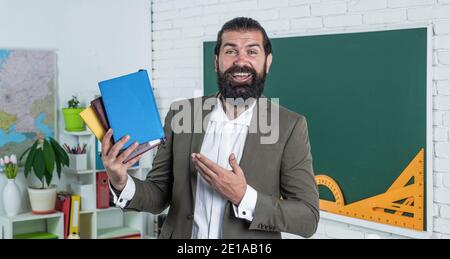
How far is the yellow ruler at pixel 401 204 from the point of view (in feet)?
8.42

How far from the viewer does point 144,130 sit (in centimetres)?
133

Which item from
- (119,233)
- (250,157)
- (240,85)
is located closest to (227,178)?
(250,157)

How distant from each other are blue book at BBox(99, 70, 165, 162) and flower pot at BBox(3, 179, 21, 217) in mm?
2373

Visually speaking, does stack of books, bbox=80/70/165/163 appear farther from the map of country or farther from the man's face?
the map of country

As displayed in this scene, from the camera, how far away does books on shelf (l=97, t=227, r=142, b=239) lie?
3.90 meters

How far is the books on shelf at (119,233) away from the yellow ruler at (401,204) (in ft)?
5.73

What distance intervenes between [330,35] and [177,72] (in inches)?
55.0

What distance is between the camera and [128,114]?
133 centimetres

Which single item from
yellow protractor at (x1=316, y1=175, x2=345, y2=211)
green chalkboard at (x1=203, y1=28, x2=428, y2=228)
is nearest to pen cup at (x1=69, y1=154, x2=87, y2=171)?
green chalkboard at (x1=203, y1=28, x2=428, y2=228)

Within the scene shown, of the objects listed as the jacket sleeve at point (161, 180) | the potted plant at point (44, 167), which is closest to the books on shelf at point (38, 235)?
the potted plant at point (44, 167)
